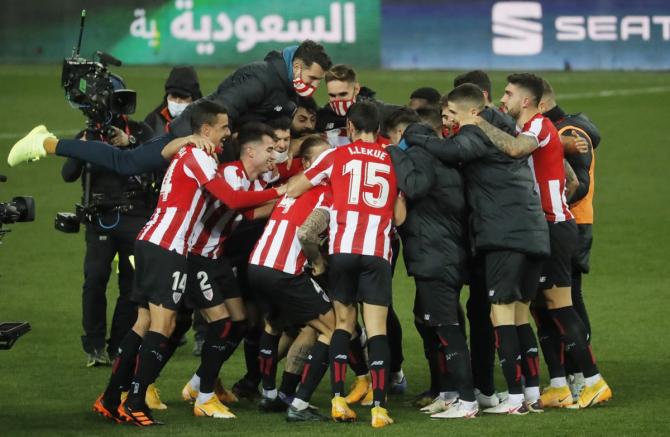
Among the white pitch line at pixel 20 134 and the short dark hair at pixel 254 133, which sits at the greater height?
the white pitch line at pixel 20 134

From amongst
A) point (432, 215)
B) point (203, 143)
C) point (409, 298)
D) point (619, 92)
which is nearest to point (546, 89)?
point (432, 215)

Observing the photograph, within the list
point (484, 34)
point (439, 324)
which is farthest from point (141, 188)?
point (484, 34)

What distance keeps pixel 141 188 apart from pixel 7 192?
8465 mm

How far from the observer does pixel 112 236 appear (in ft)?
35.2

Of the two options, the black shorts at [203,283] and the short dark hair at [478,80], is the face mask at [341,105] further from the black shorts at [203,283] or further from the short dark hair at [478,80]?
the black shorts at [203,283]

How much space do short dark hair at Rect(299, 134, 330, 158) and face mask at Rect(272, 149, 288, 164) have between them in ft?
0.40

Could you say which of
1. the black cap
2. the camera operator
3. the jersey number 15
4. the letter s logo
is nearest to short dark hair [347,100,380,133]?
the jersey number 15

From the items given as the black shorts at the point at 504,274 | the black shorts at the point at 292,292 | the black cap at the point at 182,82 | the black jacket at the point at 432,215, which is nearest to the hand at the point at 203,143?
the black shorts at the point at 292,292

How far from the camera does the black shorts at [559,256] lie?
29.6 feet

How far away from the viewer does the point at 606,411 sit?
8.72 meters

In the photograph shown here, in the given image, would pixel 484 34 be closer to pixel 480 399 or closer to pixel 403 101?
pixel 403 101

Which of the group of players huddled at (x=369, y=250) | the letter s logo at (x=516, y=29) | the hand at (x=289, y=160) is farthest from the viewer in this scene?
the letter s logo at (x=516, y=29)

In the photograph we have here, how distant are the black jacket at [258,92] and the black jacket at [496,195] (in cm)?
139

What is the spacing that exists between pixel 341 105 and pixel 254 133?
130 cm
